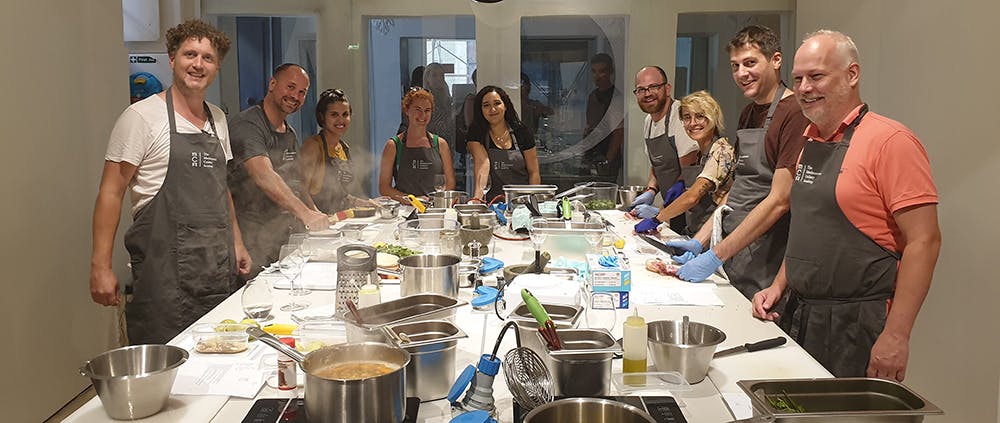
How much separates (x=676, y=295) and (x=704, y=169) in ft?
5.46

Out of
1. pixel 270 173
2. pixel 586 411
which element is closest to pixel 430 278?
pixel 586 411

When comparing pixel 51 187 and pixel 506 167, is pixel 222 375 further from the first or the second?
pixel 506 167

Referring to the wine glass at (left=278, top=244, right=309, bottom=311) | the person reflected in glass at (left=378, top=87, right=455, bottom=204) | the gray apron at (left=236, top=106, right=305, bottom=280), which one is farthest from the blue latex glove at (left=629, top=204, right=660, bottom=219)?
the wine glass at (left=278, top=244, right=309, bottom=311)

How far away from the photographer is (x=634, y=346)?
1747 mm

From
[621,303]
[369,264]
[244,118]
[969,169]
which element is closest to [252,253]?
[244,118]

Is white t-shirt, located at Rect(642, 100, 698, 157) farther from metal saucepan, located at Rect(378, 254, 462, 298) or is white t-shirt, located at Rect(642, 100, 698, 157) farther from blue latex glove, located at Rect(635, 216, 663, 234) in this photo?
metal saucepan, located at Rect(378, 254, 462, 298)

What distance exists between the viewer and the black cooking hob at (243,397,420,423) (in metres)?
1.51

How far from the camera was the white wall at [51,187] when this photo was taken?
3.37 meters

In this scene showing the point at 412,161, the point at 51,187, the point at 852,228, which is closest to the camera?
the point at 852,228

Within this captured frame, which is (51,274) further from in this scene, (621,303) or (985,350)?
(985,350)

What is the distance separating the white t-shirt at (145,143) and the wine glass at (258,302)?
967mm

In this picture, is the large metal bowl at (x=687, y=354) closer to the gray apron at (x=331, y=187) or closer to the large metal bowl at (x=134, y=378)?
the large metal bowl at (x=134, y=378)

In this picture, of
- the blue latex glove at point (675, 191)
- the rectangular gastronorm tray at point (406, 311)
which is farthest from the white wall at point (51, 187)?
the blue latex glove at point (675, 191)

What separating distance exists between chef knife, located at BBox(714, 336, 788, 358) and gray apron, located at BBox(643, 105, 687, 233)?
3094 millimetres
